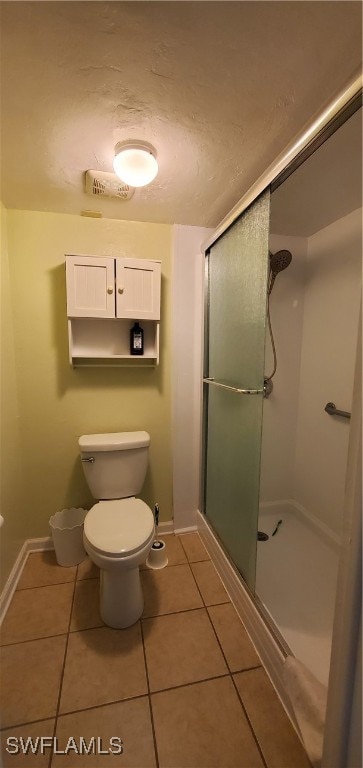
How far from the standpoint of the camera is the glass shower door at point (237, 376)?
1.17m

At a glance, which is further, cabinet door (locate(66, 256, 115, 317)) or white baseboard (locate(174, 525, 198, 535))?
white baseboard (locate(174, 525, 198, 535))

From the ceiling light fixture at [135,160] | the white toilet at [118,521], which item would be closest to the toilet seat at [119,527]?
the white toilet at [118,521]

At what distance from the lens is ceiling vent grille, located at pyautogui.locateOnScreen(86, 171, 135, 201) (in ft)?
3.91

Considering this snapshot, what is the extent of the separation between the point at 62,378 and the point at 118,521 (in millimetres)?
866

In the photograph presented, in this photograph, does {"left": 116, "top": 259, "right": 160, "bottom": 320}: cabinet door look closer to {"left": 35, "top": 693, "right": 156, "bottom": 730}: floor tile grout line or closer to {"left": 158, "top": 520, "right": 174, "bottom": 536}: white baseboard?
{"left": 158, "top": 520, "right": 174, "bottom": 536}: white baseboard

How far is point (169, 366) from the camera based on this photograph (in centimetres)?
177

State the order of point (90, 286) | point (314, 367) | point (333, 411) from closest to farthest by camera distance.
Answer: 1. point (90, 286)
2. point (333, 411)
3. point (314, 367)

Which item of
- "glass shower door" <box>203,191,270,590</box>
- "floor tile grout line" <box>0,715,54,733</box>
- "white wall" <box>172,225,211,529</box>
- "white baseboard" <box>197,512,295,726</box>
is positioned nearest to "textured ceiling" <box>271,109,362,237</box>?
"glass shower door" <box>203,191,270,590</box>

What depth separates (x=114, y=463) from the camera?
5.16ft

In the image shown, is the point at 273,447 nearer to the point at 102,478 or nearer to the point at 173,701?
the point at 102,478

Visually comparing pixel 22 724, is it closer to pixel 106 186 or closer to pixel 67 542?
pixel 67 542

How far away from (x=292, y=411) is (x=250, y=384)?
967 millimetres

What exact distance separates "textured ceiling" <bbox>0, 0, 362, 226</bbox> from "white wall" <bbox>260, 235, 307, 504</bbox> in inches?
31.6

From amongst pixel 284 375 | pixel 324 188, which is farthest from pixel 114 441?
pixel 324 188
